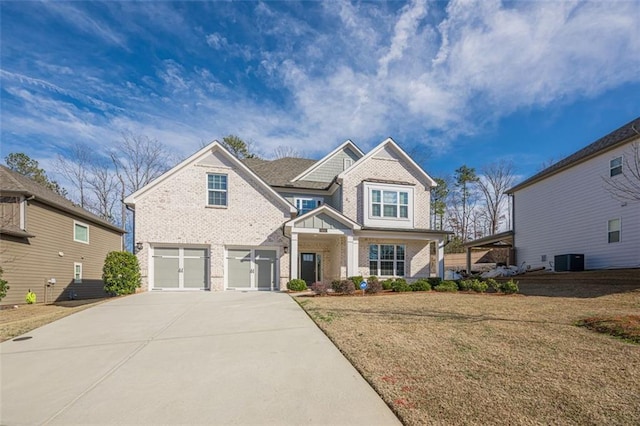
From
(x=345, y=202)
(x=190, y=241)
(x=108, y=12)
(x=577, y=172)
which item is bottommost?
(x=190, y=241)

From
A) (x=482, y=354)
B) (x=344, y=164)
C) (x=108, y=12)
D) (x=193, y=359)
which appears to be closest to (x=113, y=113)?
(x=108, y=12)

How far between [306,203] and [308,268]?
3742 mm

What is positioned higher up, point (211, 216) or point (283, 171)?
point (283, 171)

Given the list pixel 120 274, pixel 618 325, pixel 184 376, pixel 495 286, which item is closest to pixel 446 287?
pixel 495 286

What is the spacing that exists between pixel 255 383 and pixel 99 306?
8.80 meters

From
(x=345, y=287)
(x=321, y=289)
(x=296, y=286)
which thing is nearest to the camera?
(x=321, y=289)

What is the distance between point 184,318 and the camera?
8352mm

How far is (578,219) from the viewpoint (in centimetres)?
1677

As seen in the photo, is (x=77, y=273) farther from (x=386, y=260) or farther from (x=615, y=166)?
(x=615, y=166)

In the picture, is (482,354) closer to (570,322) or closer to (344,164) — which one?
(570,322)

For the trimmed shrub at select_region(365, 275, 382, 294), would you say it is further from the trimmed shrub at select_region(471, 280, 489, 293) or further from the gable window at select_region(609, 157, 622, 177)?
the gable window at select_region(609, 157, 622, 177)

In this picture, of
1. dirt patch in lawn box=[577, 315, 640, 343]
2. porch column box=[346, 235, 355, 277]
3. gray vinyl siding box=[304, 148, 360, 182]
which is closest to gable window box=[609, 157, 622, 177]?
dirt patch in lawn box=[577, 315, 640, 343]

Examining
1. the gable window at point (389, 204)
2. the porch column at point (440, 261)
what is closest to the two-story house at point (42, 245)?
the gable window at point (389, 204)

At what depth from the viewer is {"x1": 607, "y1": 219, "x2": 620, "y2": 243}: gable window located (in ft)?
48.3
